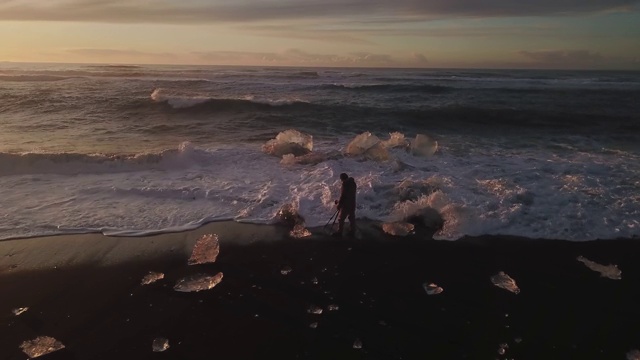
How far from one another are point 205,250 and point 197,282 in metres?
1.10

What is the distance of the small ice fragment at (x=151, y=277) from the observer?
6555 millimetres

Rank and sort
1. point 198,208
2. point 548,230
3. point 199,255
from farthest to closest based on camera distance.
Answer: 1. point 198,208
2. point 548,230
3. point 199,255

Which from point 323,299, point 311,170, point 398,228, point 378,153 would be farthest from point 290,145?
point 323,299

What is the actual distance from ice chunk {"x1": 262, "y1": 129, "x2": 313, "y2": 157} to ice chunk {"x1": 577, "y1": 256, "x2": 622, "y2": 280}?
837 cm

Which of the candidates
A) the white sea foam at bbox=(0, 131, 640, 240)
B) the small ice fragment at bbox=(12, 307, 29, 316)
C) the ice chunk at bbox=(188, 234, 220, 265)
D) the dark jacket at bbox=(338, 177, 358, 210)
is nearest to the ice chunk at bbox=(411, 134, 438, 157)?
the white sea foam at bbox=(0, 131, 640, 240)

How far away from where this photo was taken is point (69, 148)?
14.8m

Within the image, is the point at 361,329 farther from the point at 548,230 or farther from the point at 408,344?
the point at 548,230

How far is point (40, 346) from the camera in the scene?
5160 mm

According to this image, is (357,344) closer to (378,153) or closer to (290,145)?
(378,153)

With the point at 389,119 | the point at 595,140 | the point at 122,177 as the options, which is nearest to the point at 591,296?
the point at 122,177

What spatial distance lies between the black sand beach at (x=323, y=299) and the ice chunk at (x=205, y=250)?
13cm

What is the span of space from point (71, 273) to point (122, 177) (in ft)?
17.6

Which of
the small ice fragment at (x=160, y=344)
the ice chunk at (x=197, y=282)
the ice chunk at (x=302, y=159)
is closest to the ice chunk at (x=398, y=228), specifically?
the ice chunk at (x=197, y=282)

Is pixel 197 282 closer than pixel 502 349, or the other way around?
pixel 502 349
